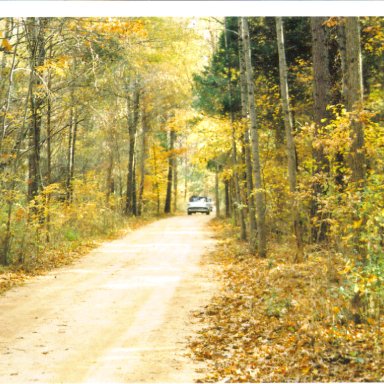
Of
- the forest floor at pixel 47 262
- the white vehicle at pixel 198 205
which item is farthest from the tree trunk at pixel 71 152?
the white vehicle at pixel 198 205

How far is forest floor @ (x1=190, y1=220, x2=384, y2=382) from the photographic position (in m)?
5.45

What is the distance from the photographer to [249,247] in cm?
1459

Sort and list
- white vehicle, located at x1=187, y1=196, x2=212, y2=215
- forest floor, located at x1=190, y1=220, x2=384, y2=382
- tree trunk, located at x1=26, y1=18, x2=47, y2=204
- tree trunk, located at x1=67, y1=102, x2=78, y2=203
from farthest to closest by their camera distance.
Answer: white vehicle, located at x1=187, y1=196, x2=212, y2=215 → tree trunk, located at x1=67, y1=102, x2=78, y2=203 → tree trunk, located at x1=26, y1=18, x2=47, y2=204 → forest floor, located at x1=190, y1=220, x2=384, y2=382

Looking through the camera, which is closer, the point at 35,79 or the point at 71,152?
the point at 35,79

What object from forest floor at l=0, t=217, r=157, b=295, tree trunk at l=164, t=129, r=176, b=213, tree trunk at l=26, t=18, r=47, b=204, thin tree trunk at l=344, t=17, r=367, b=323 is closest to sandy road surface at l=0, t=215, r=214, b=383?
forest floor at l=0, t=217, r=157, b=295

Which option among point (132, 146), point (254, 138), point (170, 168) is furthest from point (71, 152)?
point (170, 168)

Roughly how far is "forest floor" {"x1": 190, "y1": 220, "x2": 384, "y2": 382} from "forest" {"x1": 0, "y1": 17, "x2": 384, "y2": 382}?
0.03 metres

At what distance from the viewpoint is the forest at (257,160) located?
21.0 feet

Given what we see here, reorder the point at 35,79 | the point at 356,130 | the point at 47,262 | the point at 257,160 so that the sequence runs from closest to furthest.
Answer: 1. the point at 356,130
2. the point at 47,262
3. the point at 257,160
4. the point at 35,79

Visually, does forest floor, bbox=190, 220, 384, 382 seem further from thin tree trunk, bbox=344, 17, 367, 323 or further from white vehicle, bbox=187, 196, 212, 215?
white vehicle, bbox=187, 196, 212, 215

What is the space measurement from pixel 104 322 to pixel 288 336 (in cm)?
290

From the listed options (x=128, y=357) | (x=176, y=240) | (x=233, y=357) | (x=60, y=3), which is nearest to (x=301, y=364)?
(x=233, y=357)

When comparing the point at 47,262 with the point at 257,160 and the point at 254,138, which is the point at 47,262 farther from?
the point at 254,138

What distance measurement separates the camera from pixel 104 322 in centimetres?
770
